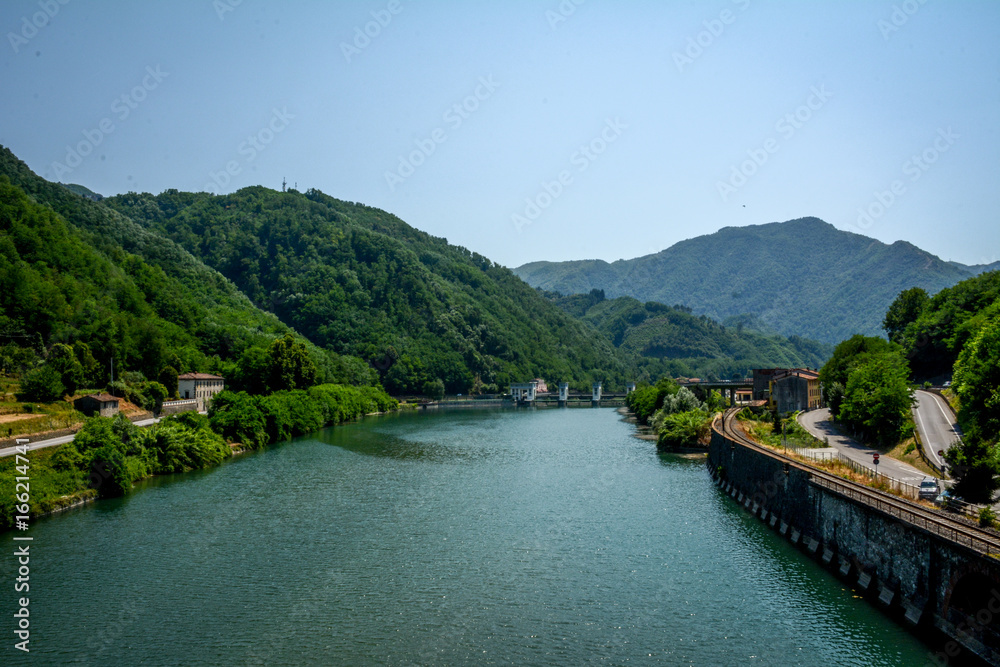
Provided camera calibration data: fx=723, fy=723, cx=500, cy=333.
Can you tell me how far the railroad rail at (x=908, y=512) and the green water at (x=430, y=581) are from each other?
341 centimetres

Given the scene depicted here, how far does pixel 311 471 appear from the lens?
5319 cm

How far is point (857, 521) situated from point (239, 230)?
181 meters

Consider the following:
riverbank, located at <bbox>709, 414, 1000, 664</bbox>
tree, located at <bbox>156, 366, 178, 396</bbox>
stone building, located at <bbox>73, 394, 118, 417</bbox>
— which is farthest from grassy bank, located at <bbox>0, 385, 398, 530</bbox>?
riverbank, located at <bbox>709, 414, 1000, 664</bbox>

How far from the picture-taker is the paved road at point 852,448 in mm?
35438

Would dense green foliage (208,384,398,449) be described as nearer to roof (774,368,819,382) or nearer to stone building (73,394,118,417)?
stone building (73,394,118,417)

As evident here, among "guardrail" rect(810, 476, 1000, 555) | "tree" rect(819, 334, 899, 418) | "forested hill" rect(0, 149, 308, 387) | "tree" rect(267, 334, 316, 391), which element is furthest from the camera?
"tree" rect(267, 334, 316, 391)

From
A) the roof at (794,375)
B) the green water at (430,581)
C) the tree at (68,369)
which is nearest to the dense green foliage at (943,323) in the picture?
the roof at (794,375)

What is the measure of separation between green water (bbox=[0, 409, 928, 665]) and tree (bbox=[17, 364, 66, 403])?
41.7 ft

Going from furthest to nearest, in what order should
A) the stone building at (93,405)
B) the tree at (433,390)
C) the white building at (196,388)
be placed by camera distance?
the tree at (433,390) < the white building at (196,388) < the stone building at (93,405)

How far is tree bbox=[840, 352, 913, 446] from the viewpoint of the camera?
4531 cm

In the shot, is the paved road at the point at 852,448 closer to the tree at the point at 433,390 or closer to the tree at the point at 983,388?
the tree at the point at 983,388

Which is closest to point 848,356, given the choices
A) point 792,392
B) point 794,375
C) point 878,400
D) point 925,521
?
point 794,375

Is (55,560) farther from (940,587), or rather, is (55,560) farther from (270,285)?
(270,285)

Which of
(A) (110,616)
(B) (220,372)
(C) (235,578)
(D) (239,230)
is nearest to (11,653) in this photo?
(A) (110,616)
